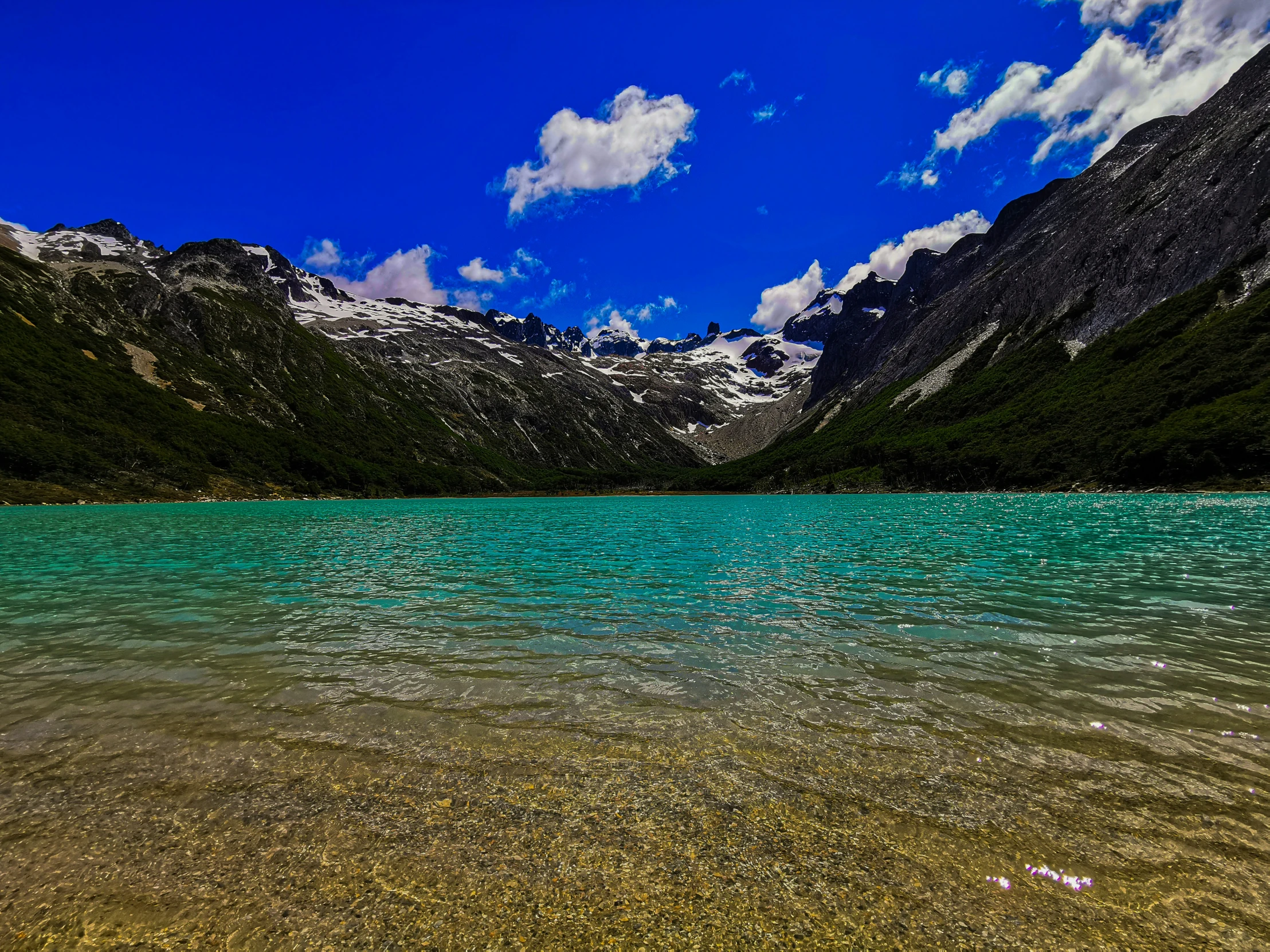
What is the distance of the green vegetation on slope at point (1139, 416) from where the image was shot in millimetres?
105625

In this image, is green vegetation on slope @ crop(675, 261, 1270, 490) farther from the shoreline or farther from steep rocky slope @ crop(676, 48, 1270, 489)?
the shoreline

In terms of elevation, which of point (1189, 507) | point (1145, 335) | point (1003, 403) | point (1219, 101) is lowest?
point (1189, 507)

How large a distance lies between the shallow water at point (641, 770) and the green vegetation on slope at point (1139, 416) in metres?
123

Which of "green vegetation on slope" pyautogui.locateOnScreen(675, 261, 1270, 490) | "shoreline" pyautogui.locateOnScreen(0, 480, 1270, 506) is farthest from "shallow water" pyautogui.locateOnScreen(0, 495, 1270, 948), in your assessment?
"green vegetation on slope" pyautogui.locateOnScreen(675, 261, 1270, 490)

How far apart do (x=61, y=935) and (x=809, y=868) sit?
710 centimetres

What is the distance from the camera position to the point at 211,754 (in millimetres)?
8672

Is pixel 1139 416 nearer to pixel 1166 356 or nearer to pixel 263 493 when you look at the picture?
pixel 1166 356

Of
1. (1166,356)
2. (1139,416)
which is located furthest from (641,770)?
(1166,356)

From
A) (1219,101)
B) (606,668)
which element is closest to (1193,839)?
(606,668)

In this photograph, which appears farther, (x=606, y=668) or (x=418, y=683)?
(x=606, y=668)

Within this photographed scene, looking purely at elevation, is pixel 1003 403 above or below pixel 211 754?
above

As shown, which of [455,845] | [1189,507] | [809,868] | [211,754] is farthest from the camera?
[1189,507]

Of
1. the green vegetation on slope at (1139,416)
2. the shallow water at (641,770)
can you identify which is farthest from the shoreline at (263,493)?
the shallow water at (641,770)

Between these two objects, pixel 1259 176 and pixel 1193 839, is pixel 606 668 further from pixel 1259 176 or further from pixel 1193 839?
pixel 1259 176
